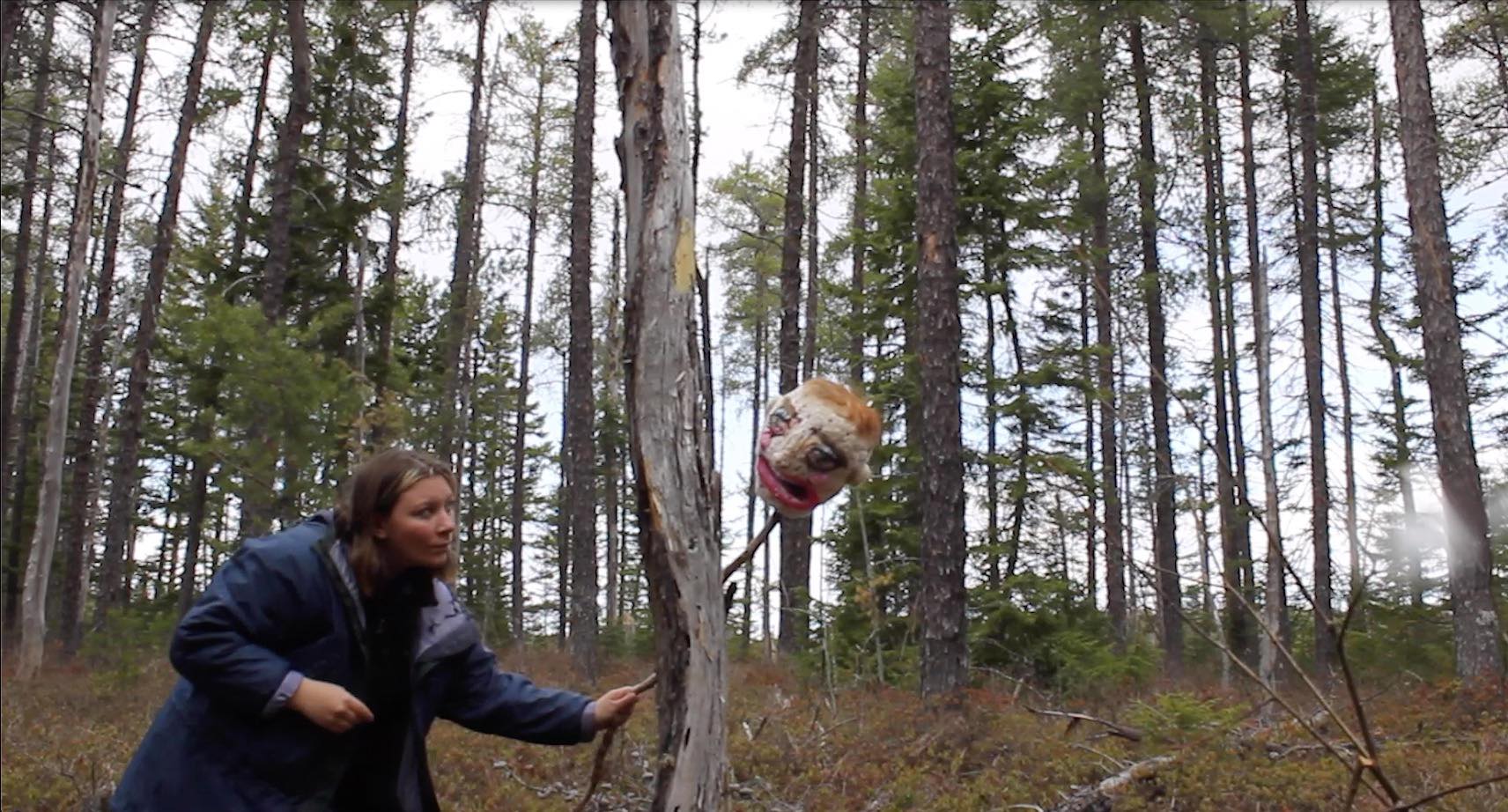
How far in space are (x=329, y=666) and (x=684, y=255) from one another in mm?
1483

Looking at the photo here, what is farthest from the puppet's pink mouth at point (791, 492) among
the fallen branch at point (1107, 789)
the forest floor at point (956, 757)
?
the fallen branch at point (1107, 789)

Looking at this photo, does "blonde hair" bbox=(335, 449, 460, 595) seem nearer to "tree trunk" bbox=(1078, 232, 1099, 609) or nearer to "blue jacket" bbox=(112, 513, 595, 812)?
"blue jacket" bbox=(112, 513, 595, 812)

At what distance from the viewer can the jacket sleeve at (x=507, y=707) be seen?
2.95m

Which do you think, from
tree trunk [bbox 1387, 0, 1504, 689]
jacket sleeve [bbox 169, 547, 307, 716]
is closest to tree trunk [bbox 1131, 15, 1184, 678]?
tree trunk [bbox 1387, 0, 1504, 689]

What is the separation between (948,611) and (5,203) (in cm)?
2223

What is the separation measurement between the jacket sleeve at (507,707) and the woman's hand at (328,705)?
1.53ft

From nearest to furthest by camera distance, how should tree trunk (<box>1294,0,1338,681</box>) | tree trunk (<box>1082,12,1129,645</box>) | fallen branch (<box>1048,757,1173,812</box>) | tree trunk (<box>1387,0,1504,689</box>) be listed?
fallen branch (<box>1048,757,1173,812</box>) < tree trunk (<box>1387,0,1504,689</box>) < tree trunk (<box>1082,12,1129,645</box>) < tree trunk (<box>1294,0,1338,681</box>)

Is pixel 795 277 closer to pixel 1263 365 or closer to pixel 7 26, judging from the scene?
pixel 1263 365

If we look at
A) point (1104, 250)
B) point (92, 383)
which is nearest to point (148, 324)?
point (92, 383)

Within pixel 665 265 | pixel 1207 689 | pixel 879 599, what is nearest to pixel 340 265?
pixel 879 599

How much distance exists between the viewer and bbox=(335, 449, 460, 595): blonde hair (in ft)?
8.74

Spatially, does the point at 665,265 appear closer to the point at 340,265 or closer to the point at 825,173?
the point at 340,265

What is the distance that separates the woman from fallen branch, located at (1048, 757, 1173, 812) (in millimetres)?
4369

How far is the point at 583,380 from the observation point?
1466 cm
